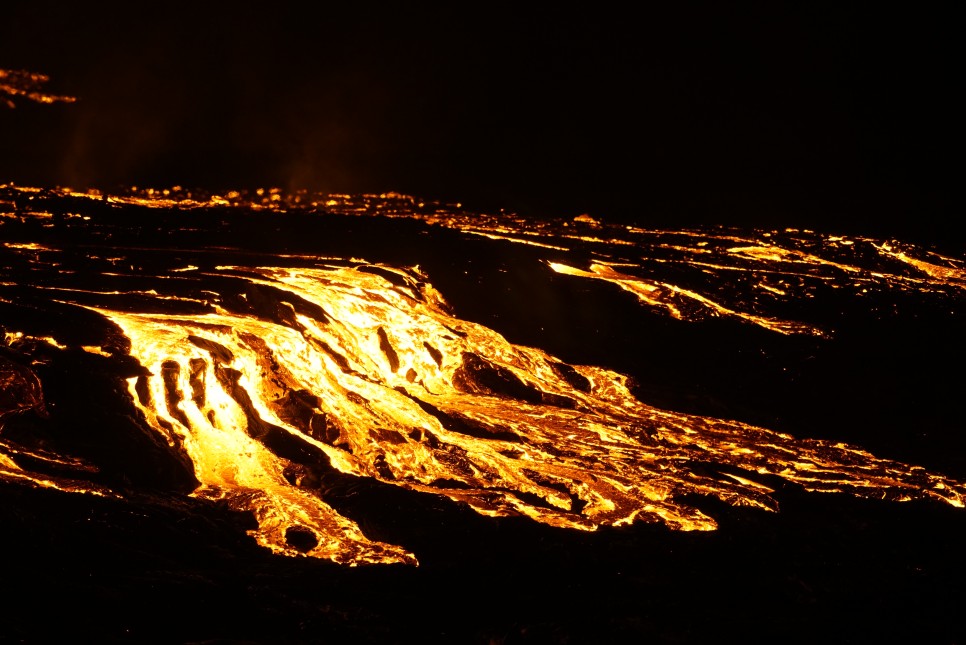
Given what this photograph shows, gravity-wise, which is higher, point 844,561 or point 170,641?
point 844,561

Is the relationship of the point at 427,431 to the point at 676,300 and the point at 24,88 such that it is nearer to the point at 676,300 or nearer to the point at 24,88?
the point at 676,300

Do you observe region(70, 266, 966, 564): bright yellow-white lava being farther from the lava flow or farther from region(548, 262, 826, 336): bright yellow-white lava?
region(548, 262, 826, 336): bright yellow-white lava

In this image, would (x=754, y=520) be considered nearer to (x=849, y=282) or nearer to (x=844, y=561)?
(x=844, y=561)

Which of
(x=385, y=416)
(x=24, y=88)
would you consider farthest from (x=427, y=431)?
(x=24, y=88)

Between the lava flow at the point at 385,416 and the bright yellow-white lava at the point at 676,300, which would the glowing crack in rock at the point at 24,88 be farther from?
the bright yellow-white lava at the point at 676,300

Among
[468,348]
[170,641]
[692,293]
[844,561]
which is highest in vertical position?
[692,293]

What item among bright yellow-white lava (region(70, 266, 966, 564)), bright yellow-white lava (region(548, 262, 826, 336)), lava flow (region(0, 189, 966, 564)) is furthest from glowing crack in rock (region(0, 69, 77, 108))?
bright yellow-white lava (region(548, 262, 826, 336))

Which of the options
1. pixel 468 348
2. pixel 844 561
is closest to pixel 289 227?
pixel 468 348
